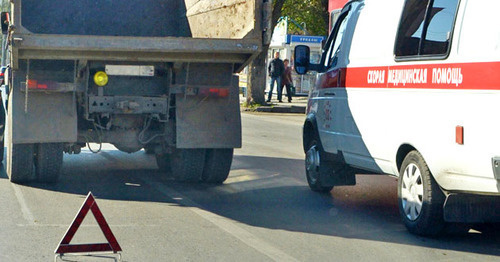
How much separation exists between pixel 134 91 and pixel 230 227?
3.08m

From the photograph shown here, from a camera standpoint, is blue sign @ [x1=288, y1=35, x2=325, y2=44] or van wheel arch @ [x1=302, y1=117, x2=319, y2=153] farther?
blue sign @ [x1=288, y1=35, x2=325, y2=44]

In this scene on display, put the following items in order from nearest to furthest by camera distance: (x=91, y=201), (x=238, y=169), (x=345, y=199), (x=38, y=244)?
(x=91, y=201), (x=38, y=244), (x=345, y=199), (x=238, y=169)

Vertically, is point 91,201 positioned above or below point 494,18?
below

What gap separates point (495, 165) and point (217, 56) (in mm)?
4242

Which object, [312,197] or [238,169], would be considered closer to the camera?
[312,197]

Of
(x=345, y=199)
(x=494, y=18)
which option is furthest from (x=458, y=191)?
(x=345, y=199)

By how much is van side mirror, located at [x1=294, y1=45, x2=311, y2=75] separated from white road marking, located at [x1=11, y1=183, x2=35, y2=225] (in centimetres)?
346

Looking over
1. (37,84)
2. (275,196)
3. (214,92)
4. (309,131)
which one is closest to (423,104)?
(275,196)

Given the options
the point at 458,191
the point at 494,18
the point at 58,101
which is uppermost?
the point at 494,18

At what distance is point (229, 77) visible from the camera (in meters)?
10.8

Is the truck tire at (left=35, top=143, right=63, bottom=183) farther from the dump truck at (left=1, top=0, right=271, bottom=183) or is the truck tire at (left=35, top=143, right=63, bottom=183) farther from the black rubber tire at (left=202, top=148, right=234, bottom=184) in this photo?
the black rubber tire at (left=202, top=148, right=234, bottom=184)

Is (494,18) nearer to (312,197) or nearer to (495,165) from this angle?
(495,165)

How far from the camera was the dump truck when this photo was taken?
9719mm

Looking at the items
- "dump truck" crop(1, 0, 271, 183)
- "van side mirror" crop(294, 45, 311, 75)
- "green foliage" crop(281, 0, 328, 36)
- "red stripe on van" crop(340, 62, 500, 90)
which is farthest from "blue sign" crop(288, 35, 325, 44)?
"red stripe on van" crop(340, 62, 500, 90)
